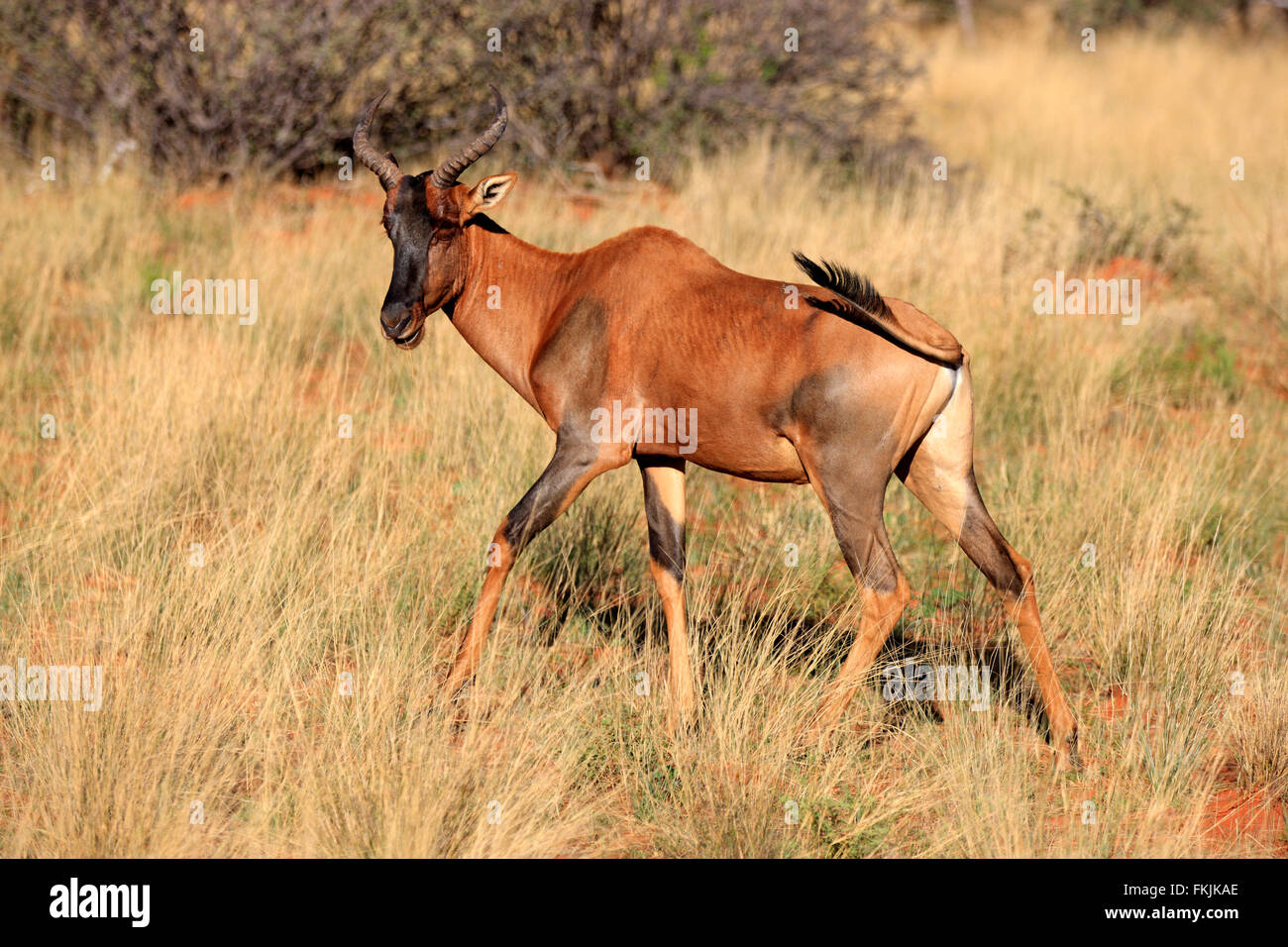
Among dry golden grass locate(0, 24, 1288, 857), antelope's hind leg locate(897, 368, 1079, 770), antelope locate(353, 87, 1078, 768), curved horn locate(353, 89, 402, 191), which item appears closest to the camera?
dry golden grass locate(0, 24, 1288, 857)

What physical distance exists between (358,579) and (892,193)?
7.81 m

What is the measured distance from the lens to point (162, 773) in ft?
17.0

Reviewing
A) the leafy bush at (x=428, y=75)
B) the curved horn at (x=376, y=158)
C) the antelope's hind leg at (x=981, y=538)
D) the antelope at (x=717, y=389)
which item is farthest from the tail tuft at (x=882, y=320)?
the leafy bush at (x=428, y=75)

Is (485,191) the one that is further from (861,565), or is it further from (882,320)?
(861,565)

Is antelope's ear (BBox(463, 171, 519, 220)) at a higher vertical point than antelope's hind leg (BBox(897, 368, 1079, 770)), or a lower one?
higher

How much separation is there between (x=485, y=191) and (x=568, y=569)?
2.02 metres

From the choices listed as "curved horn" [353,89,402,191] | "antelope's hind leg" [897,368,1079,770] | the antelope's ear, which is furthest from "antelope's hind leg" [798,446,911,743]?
"curved horn" [353,89,402,191]

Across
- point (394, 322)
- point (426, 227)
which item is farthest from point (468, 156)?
point (394, 322)

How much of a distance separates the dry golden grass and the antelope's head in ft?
4.39

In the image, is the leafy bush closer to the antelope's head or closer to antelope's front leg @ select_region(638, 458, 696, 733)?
the antelope's head

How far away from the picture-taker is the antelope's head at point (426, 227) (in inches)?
234

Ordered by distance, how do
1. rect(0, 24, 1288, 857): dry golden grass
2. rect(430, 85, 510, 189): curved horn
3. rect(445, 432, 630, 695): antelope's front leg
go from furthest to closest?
1. rect(430, 85, 510, 189): curved horn
2. rect(445, 432, 630, 695): antelope's front leg
3. rect(0, 24, 1288, 857): dry golden grass

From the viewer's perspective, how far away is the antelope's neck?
249 inches

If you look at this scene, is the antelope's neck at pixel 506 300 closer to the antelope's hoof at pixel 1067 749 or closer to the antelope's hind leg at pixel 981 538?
the antelope's hind leg at pixel 981 538
